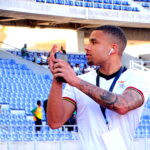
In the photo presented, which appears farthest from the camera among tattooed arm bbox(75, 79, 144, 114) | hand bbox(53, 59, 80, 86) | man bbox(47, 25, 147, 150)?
man bbox(47, 25, 147, 150)

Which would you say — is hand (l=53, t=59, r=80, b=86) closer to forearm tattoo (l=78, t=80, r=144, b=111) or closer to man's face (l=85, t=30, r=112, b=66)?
forearm tattoo (l=78, t=80, r=144, b=111)

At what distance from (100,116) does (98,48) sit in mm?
433

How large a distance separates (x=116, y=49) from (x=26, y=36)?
29.7 metres

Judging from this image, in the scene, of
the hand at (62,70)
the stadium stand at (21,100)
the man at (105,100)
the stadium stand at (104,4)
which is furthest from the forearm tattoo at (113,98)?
the stadium stand at (104,4)

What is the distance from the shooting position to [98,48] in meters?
4.58

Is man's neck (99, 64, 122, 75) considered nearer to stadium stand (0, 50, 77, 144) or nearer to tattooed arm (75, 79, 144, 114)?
tattooed arm (75, 79, 144, 114)

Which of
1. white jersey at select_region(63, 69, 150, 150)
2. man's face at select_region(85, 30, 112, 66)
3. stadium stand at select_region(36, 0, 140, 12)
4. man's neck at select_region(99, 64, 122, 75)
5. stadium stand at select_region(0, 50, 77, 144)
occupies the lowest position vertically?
white jersey at select_region(63, 69, 150, 150)

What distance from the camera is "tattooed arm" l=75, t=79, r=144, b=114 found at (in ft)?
14.0

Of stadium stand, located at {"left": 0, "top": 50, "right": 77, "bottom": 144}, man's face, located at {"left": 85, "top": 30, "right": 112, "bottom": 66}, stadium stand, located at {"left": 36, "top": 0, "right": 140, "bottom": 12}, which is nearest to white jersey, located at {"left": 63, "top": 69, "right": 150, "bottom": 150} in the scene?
man's face, located at {"left": 85, "top": 30, "right": 112, "bottom": 66}

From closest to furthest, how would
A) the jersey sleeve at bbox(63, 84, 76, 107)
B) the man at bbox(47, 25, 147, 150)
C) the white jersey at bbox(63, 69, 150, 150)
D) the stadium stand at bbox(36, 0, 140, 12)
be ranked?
1. the man at bbox(47, 25, 147, 150)
2. the white jersey at bbox(63, 69, 150, 150)
3. the jersey sleeve at bbox(63, 84, 76, 107)
4. the stadium stand at bbox(36, 0, 140, 12)

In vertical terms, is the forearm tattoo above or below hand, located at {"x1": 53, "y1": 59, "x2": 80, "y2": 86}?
below

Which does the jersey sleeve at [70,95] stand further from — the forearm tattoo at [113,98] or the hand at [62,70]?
the hand at [62,70]

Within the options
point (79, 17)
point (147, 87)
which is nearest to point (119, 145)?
point (147, 87)

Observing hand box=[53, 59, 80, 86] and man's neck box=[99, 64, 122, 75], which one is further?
man's neck box=[99, 64, 122, 75]
